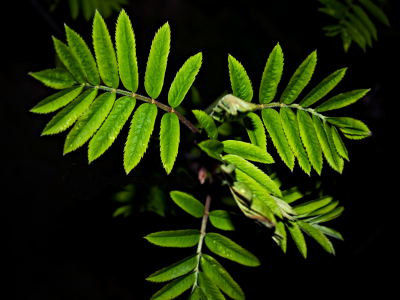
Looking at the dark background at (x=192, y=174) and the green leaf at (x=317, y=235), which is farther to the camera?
the dark background at (x=192, y=174)

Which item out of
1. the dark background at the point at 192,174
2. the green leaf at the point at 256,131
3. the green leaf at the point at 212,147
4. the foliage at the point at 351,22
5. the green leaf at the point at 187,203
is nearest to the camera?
the green leaf at the point at 212,147

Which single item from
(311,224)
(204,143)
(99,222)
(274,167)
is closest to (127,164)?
(204,143)

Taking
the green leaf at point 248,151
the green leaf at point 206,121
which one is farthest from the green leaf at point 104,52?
the green leaf at point 248,151

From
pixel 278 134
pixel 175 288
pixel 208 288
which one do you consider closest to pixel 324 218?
pixel 278 134

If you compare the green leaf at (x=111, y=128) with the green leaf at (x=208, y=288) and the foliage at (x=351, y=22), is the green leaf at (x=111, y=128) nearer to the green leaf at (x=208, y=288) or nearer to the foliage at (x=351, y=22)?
the green leaf at (x=208, y=288)

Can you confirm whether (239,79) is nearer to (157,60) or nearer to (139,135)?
(157,60)

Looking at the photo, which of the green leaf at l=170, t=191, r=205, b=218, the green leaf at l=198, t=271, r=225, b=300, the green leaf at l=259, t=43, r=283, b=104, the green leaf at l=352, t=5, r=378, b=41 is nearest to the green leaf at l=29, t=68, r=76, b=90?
the green leaf at l=170, t=191, r=205, b=218

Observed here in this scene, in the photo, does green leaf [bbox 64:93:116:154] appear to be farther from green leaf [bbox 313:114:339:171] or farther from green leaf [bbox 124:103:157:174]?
green leaf [bbox 313:114:339:171]
